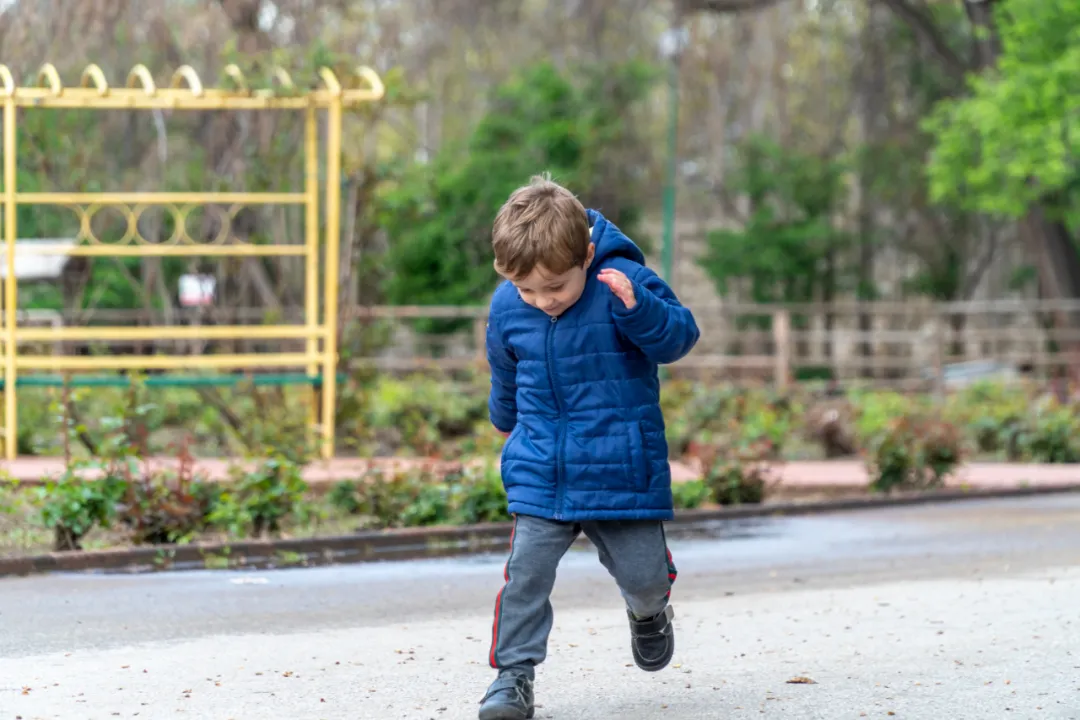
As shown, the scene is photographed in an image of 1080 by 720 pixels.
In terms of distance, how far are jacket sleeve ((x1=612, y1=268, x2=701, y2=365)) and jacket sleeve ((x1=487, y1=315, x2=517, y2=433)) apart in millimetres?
399

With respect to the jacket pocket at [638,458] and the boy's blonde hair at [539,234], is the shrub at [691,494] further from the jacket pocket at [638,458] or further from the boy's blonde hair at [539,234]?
the boy's blonde hair at [539,234]

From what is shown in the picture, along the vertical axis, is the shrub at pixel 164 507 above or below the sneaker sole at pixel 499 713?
above

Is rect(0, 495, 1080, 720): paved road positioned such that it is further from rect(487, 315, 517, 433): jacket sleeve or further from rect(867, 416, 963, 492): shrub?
rect(867, 416, 963, 492): shrub

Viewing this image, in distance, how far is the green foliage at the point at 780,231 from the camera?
35250mm

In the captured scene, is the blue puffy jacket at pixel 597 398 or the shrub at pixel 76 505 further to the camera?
the shrub at pixel 76 505

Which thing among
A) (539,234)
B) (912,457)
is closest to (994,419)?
(912,457)

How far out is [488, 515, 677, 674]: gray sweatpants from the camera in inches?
190

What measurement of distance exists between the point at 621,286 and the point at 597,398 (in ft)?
1.16

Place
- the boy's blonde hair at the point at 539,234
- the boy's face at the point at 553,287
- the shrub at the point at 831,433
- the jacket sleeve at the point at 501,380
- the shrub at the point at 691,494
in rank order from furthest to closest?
the shrub at the point at 831,433 < the shrub at the point at 691,494 < the jacket sleeve at the point at 501,380 < the boy's face at the point at 553,287 < the boy's blonde hair at the point at 539,234

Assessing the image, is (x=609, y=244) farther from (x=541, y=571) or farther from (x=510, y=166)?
(x=510, y=166)

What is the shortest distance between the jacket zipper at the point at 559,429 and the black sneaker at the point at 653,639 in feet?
1.68

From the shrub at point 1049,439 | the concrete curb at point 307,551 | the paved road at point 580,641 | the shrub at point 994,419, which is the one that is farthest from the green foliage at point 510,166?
the paved road at point 580,641

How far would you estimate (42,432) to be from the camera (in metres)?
13.1

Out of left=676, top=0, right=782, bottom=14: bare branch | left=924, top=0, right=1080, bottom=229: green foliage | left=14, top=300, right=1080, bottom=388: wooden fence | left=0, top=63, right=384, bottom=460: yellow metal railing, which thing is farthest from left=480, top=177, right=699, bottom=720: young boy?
left=676, top=0, right=782, bottom=14: bare branch
